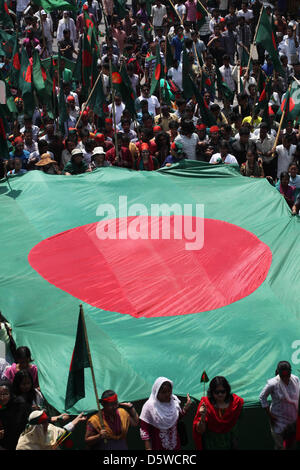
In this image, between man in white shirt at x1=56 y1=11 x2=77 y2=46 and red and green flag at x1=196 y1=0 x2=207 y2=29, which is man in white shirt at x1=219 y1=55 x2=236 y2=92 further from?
man in white shirt at x1=56 y1=11 x2=77 y2=46

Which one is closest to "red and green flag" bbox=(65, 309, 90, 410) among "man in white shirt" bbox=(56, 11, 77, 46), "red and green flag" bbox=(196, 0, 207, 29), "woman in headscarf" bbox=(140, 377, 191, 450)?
"woman in headscarf" bbox=(140, 377, 191, 450)

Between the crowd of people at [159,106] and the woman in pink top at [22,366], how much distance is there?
5.58 m

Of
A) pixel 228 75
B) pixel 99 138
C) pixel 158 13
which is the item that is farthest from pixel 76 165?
pixel 158 13

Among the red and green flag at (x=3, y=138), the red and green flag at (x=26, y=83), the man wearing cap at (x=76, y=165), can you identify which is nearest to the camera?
the red and green flag at (x=3, y=138)

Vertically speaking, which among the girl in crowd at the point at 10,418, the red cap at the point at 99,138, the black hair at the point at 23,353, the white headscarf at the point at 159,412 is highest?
the red cap at the point at 99,138

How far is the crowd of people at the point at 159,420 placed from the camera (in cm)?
730

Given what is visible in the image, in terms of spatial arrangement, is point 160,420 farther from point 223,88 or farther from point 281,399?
point 223,88

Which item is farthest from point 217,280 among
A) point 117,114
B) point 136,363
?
point 117,114

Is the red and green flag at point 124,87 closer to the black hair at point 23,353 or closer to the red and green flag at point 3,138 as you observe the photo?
the red and green flag at point 3,138

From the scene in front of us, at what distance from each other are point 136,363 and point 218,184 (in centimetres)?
503

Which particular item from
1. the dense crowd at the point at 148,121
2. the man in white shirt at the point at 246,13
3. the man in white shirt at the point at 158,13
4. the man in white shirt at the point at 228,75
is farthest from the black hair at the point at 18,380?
the man in white shirt at the point at 246,13

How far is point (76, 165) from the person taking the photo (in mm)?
13688

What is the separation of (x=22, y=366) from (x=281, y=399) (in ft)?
9.02
